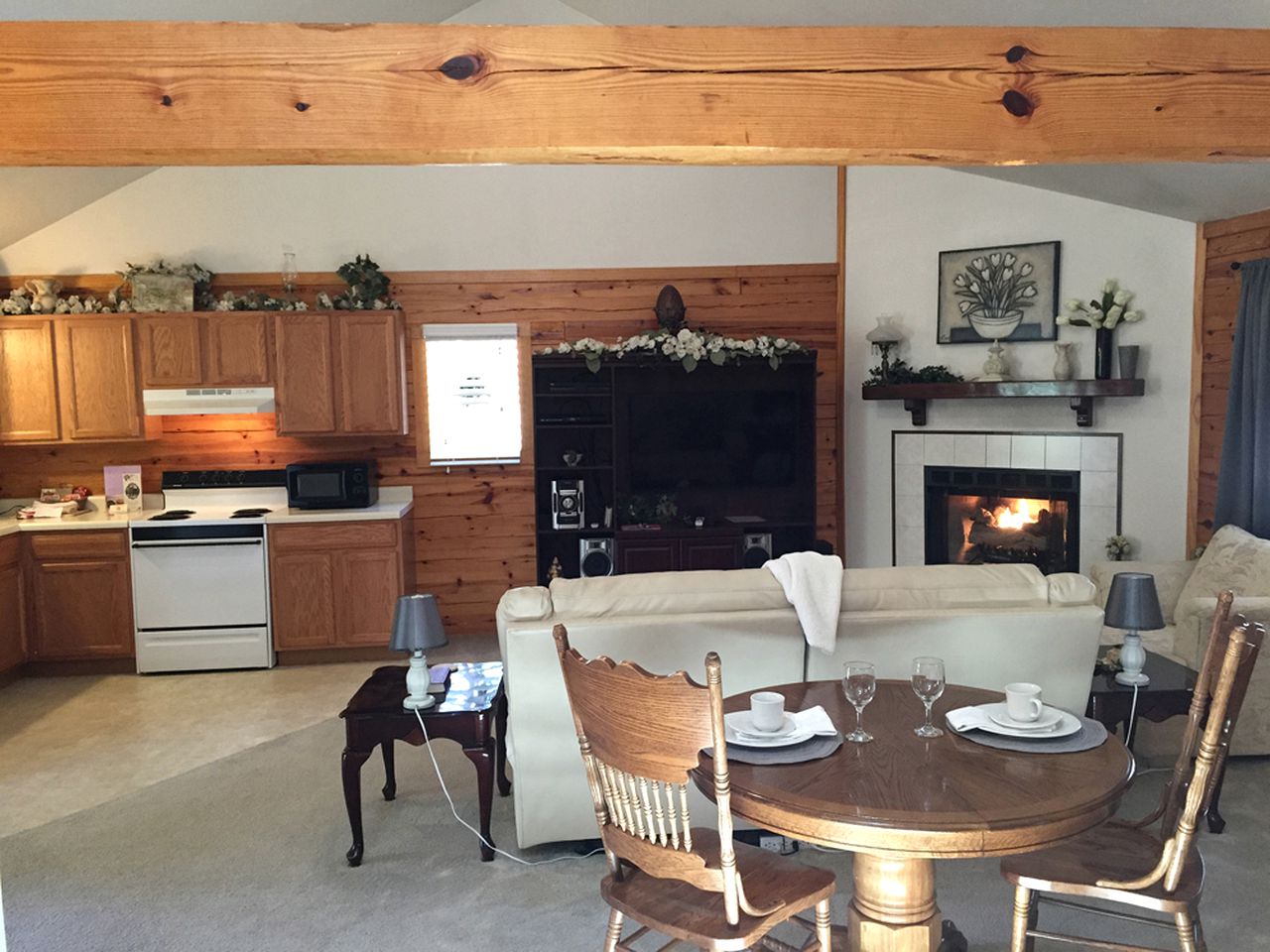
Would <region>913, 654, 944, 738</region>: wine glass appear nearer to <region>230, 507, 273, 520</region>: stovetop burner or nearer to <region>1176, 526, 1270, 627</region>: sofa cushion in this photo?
<region>1176, 526, 1270, 627</region>: sofa cushion

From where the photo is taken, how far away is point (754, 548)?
630 centimetres

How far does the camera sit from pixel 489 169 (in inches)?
254

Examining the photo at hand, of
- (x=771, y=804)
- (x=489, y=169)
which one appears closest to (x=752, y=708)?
(x=771, y=804)

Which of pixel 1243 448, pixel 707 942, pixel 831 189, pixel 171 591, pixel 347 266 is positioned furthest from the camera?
pixel 831 189

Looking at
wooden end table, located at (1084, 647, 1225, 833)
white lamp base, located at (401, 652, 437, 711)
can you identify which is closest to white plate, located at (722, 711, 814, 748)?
white lamp base, located at (401, 652, 437, 711)

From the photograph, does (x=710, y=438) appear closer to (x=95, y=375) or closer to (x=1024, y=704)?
(x=95, y=375)

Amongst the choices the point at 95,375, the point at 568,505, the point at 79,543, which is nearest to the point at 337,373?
the point at 95,375

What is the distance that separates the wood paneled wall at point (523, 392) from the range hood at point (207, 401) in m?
0.34

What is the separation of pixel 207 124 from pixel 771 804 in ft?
6.65

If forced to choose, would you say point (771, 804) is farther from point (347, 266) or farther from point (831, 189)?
point (831, 189)

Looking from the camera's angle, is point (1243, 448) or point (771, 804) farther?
point (1243, 448)

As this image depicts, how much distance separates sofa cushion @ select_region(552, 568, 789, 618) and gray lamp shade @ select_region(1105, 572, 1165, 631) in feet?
3.93

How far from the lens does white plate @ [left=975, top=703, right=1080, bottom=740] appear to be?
2.28 meters

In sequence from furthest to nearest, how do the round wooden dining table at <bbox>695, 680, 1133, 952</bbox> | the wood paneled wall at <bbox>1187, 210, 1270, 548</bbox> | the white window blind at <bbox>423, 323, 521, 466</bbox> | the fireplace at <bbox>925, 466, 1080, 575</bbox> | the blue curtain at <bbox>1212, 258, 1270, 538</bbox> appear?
the white window blind at <bbox>423, 323, 521, 466</bbox>
the fireplace at <bbox>925, 466, 1080, 575</bbox>
the wood paneled wall at <bbox>1187, 210, 1270, 548</bbox>
the blue curtain at <bbox>1212, 258, 1270, 538</bbox>
the round wooden dining table at <bbox>695, 680, 1133, 952</bbox>
